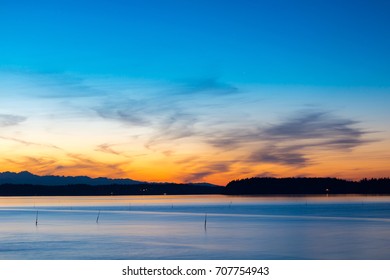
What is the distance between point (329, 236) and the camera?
47.5 meters

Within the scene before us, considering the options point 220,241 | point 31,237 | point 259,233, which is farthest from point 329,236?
point 31,237

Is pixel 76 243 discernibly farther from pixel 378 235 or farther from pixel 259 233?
pixel 378 235

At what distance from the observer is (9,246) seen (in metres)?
40.1
